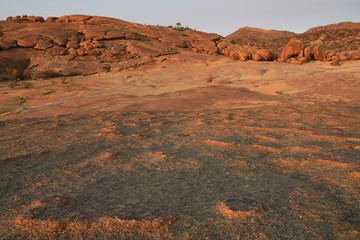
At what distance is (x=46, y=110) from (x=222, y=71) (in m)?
7.20

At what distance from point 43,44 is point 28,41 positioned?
2.82 ft

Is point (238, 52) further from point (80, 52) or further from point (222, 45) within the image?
point (80, 52)

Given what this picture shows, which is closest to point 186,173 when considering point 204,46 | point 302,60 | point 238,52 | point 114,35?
point 302,60

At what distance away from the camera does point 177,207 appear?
1.97m

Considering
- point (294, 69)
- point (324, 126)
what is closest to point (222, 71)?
point (294, 69)

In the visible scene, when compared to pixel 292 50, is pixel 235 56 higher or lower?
lower

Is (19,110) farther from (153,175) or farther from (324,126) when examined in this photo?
(324,126)

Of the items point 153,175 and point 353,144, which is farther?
point 353,144

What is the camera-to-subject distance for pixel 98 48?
1684cm

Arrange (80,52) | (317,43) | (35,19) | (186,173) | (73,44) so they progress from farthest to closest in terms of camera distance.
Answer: (317,43)
(35,19)
(73,44)
(80,52)
(186,173)

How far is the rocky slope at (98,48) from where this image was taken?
14.7 meters

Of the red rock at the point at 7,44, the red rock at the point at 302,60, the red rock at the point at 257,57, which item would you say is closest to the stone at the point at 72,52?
the red rock at the point at 7,44

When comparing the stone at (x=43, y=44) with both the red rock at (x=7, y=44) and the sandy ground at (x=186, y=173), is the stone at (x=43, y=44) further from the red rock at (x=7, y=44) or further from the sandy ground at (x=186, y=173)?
the sandy ground at (x=186, y=173)

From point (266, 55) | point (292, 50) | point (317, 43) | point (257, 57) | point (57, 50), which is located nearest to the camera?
point (257, 57)
